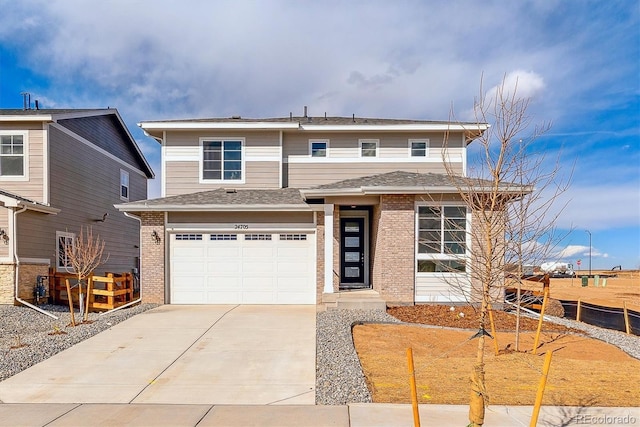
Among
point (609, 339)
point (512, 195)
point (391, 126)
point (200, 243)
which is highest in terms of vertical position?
point (391, 126)

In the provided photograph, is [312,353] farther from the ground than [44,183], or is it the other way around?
[44,183]

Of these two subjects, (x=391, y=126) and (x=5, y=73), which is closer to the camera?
(x=391, y=126)

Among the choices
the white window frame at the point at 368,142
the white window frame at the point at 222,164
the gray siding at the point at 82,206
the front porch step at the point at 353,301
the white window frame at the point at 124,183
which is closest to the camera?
the front porch step at the point at 353,301

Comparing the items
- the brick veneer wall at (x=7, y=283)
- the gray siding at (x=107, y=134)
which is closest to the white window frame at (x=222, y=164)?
the gray siding at (x=107, y=134)

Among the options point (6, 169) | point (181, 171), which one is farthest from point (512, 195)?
point (6, 169)

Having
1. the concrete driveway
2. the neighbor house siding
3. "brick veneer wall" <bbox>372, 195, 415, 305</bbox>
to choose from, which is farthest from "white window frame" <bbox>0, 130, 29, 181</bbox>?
"brick veneer wall" <bbox>372, 195, 415, 305</bbox>

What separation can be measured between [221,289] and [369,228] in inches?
204

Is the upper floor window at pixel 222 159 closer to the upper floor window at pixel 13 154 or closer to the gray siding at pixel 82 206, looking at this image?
the gray siding at pixel 82 206

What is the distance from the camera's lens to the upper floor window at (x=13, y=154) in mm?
13797

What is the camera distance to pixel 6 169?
1378 centimetres

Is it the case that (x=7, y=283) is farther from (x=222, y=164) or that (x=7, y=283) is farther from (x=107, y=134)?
(x=107, y=134)

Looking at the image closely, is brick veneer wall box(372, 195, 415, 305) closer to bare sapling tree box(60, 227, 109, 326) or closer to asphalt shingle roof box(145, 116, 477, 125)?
asphalt shingle roof box(145, 116, 477, 125)

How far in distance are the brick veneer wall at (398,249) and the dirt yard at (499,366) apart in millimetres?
1441

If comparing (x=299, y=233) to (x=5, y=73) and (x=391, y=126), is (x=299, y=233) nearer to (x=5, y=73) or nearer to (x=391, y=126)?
(x=391, y=126)
